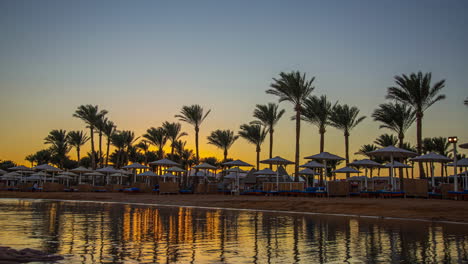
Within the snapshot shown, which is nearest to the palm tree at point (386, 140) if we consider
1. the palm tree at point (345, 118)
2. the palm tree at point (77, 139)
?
the palm tree at point (345, 118)

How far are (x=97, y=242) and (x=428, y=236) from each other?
8514mm

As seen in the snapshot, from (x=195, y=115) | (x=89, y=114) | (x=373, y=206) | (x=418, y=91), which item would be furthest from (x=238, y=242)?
(x=89, y=114)

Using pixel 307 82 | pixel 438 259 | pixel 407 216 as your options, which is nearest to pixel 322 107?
pixel 307 82

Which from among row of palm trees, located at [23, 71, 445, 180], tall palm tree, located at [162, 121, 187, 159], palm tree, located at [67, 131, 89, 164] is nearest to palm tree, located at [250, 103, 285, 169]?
row of palm trees, located at [23, 71, 445, 180]

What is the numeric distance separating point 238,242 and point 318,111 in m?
34.1

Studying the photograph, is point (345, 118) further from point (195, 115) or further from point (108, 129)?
point (108, 129)

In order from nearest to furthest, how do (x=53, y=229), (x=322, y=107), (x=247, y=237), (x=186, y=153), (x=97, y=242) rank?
(x=97, y=242) < (x=247, y=237) < (x=53, y=229) < (x=322, y=107) < (x=186, y=153)

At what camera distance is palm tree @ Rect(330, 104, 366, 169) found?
146 feet

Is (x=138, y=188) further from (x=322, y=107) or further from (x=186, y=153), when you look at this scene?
(x=186, y=153)

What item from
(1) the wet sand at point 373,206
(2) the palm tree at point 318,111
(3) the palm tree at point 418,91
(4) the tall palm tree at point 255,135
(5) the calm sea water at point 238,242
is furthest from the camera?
(4) the tall palm tree at point 255,135

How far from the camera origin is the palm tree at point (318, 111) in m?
42.7

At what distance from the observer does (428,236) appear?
1130 centimetres

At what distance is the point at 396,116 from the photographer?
39.9 meters

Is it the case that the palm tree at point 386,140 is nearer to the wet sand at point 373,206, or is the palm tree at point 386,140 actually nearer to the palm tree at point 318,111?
the palm tree at point 318,111
